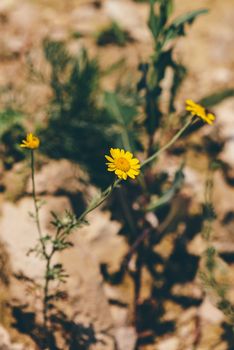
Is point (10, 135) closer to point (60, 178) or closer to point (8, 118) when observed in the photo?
point (8, 118)

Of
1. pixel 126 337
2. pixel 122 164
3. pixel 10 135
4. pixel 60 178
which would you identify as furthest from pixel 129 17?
pixel 126 337

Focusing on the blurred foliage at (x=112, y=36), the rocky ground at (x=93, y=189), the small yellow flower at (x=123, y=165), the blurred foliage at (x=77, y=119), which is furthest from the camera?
the blurred foliage at (x=112, y=36)

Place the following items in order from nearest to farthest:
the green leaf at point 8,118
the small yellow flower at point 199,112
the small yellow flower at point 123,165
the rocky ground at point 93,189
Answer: the small yellow flower at point 123,165 < the small yellow flower at point 199,112 < the rocky ground at point 93,189 < the green leaf at point 8,118

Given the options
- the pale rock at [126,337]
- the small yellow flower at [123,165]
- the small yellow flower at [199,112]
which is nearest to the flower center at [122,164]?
the small yellow flower at [123,165]

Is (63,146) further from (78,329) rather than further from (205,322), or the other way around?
(205,322)

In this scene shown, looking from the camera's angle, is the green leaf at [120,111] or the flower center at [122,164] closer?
the flower center at [122,164]

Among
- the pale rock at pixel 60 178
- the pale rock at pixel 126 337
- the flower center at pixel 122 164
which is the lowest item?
the pale rock at pixel 126 337

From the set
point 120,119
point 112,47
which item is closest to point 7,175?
point 120,119

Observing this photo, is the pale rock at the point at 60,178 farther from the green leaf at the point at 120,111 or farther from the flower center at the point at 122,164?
the flower center at the point at 122,164

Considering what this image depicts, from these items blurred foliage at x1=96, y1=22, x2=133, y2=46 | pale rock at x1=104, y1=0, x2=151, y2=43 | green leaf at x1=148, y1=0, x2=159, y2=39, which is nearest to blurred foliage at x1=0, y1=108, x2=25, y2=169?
green leaf at x1=148, y1=0, x2=159, y2=39
